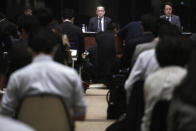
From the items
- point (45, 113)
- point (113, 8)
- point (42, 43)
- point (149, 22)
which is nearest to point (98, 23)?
point (113, 8)

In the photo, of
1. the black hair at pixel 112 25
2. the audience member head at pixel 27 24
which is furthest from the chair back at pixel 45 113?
the black hair at pixel 112 25

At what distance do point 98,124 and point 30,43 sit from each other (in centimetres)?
398

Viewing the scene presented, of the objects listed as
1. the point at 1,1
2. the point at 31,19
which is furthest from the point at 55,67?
the point at 1,1

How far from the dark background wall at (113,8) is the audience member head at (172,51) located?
14509 millimetres

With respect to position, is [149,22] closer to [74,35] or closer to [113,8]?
[74,35]

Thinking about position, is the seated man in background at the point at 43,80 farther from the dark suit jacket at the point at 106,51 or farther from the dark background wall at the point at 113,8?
the dark background wall at the point at 113,8

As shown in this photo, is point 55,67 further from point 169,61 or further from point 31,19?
point 31,19

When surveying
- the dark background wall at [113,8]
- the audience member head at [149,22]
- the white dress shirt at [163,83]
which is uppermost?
the audience member head at [149,22]

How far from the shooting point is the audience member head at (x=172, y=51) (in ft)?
10.6

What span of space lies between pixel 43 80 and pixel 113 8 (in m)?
15.3

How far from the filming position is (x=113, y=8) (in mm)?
18391

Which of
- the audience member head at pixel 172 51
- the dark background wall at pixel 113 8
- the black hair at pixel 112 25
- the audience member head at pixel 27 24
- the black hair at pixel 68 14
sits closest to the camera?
the audience member head at pixel 172 51

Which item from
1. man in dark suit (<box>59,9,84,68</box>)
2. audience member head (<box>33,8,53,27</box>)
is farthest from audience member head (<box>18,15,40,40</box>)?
man in dark suit (<box>59,9,84,68</box>)

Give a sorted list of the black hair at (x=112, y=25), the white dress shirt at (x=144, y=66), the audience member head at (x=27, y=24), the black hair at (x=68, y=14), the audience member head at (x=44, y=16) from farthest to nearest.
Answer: the black hair at (x=112, y=25) < the black hair at (x=68, y=14) < the audience member head at (x=44, y=16) < the audience member head at (x=27, y=24) < the white dress shirt at (x=144, y=66)
